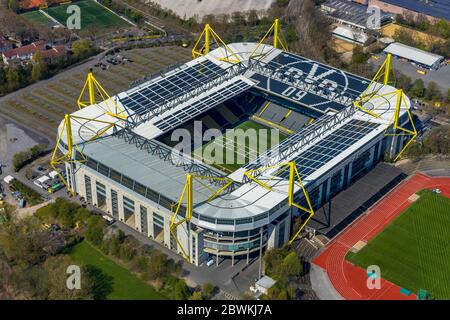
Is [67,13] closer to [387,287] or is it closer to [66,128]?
[66,128]

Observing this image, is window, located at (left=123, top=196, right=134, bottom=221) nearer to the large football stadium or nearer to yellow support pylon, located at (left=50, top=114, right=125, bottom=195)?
the large football stadium

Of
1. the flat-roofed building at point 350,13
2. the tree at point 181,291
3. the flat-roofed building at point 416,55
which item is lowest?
the tree at point 181,291

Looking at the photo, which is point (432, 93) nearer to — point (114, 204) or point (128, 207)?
point (128, 207)

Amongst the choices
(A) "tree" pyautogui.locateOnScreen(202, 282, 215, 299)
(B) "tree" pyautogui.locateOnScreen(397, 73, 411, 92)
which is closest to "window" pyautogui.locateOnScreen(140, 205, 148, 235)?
(A) "tree" pyautogui.locateOnScreen(202, 282, 215, 299)

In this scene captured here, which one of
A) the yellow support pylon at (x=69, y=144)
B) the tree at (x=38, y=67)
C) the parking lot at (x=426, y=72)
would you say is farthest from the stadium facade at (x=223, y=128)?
the tree at (x=38, y=67)

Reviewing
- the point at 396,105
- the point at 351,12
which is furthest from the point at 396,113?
the point at 351,12

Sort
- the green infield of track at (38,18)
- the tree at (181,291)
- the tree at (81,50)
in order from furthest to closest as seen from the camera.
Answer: the green infield of track at (38,18)
the tree at (81,50)
the tree at (181,291)

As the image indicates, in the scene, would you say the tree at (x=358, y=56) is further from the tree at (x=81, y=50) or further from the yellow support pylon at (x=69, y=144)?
the yellow support pylon at (x=69, y=144)
